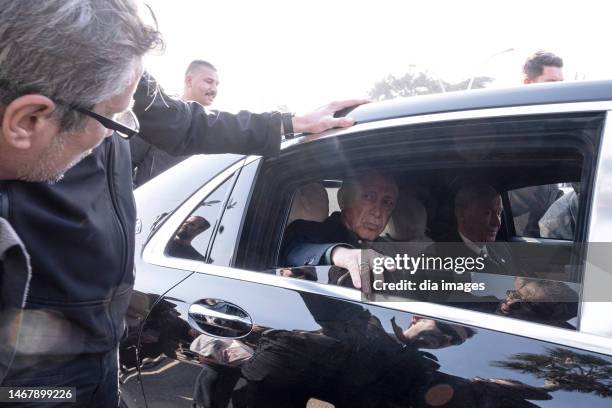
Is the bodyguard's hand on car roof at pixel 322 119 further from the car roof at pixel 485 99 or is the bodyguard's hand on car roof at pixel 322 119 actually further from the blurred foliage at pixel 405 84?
the blurred foliage at pixel 405 84

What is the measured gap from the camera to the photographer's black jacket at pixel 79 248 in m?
1.27

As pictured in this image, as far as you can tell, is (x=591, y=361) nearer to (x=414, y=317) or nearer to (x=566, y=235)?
(x=414, y=317)

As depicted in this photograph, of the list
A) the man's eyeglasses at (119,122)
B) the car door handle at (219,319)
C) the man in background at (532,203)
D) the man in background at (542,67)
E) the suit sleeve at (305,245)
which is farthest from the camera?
the man in background at (542,67)

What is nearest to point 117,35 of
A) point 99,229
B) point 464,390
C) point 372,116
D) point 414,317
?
point 99,229

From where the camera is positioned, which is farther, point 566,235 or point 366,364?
point 566,235

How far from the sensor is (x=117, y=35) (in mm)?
1127

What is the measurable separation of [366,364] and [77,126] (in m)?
0.81

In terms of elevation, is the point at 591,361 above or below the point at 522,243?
below

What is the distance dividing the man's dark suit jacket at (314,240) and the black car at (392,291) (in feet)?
0.10

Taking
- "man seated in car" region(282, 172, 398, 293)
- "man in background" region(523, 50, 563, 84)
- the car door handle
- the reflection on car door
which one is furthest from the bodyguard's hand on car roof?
"man in background" region(523, 50, 563, 84)

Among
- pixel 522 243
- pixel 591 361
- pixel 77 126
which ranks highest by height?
pixel 77 126

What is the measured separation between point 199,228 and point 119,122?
2.41ft

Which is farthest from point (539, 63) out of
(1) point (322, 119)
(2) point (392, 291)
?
(2) point (392, 291)

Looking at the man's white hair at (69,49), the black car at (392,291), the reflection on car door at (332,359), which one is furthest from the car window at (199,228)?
the man's white hair at (69,49)
